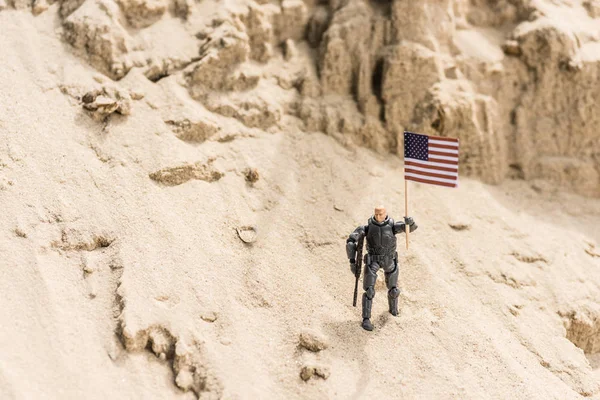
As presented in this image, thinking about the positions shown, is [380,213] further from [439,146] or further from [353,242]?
[439,146]

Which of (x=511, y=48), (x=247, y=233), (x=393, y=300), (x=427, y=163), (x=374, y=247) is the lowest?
(x=393, y=300)

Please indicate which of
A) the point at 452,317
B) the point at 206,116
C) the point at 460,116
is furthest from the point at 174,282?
the point at 460,116

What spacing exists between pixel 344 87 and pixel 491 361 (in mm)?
4424

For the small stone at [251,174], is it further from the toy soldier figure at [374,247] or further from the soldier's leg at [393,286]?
the soldier's leg at [393,286]

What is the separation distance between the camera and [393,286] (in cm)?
595

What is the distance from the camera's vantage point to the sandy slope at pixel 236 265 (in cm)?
500

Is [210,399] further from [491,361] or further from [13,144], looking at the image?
[13,144]

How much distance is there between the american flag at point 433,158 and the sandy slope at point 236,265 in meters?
1.16

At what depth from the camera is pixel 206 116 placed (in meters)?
7.16

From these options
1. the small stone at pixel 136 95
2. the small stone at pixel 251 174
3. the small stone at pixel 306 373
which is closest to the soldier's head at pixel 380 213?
the small stone at pixel 306 373

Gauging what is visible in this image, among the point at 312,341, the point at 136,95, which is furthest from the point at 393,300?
the point at 136,95

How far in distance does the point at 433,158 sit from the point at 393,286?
5.10 feet

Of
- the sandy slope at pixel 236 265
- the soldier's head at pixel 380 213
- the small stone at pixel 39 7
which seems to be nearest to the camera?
the sandy slope at pixel 236 265

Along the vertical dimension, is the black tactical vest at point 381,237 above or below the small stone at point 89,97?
below
